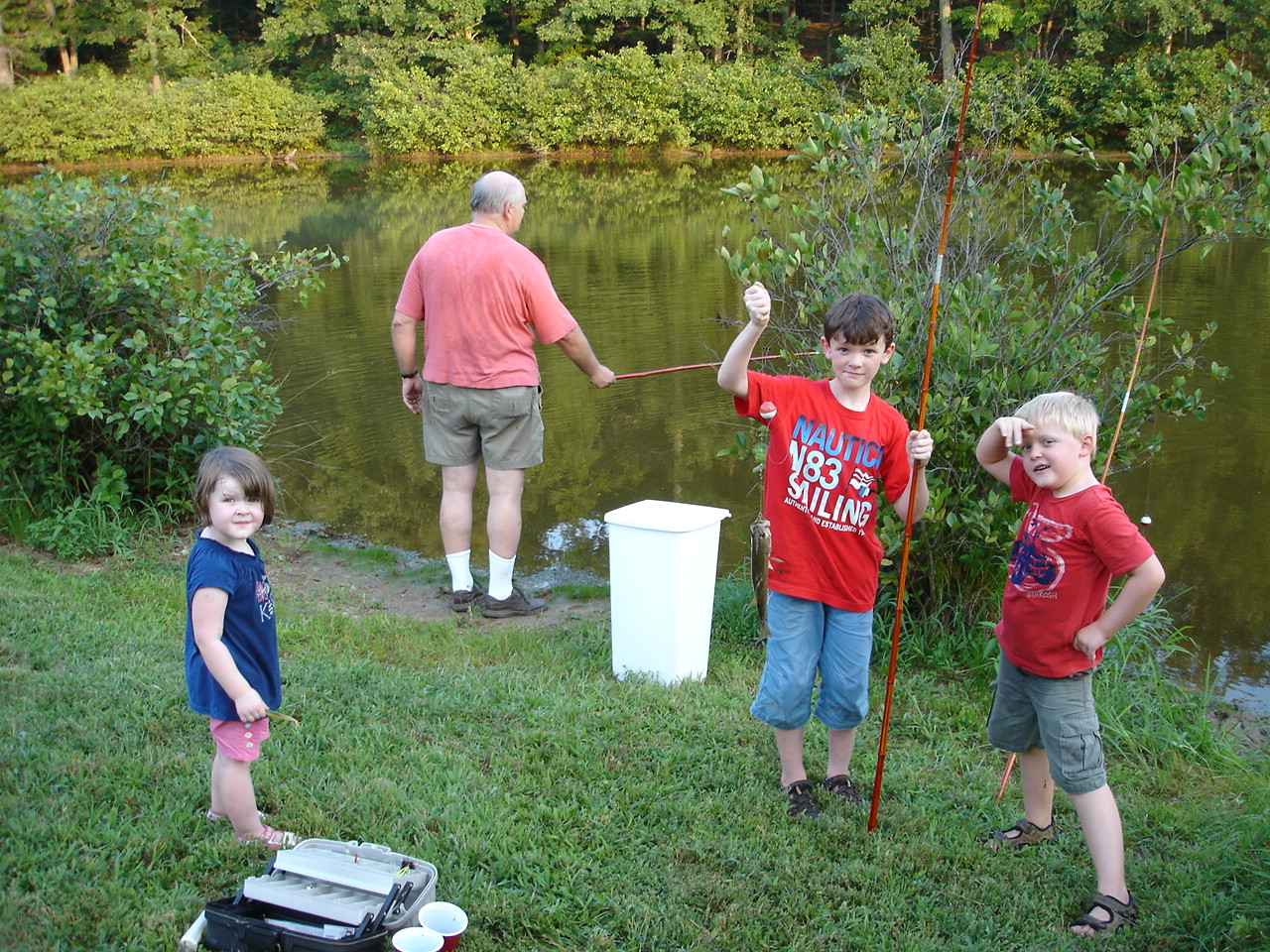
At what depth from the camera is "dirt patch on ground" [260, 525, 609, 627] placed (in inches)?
226

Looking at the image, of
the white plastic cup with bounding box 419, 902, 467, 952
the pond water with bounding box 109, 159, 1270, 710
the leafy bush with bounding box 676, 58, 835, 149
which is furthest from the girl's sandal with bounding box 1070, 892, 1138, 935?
the leafy bush with bounding box 676, 58, 835, 149

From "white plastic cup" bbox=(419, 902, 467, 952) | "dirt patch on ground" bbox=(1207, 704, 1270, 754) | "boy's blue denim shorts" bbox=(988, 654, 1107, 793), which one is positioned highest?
"boy's blue denim shorts" bbox=(988, 654, 1107, 793)

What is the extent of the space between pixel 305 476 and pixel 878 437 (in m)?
5.78

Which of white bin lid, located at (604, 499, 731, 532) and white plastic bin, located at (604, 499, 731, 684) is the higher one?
white bin lid, located at (604, 499, 731, 532)

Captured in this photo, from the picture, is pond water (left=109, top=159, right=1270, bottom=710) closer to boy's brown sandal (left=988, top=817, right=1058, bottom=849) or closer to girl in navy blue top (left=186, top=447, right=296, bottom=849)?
boy's brown sandal (left=988, top=817, right=1058, bottom=849)

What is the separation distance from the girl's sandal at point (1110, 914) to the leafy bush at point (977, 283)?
189 cm

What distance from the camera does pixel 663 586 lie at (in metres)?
4.52

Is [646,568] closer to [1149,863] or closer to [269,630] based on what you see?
[269,630]

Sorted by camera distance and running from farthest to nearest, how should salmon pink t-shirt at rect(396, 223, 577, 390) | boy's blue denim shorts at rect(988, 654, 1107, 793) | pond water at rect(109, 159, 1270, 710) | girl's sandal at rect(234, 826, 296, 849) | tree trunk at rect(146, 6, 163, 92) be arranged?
tree trunk at rect(146, 6, 163, 92)
pond water at rect(109, 159, 1270, 710)
salmon pink t-shirt at rect(396, 223, 577, 390)
girl's sandal at rect(234, 826, 296, 849)
boy's blue denim shorts at rect(988, 654, 1107, 793)

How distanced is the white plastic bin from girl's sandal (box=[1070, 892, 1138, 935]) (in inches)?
76.5

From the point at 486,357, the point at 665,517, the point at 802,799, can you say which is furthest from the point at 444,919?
the point at 486,357

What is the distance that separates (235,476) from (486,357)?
2562mm

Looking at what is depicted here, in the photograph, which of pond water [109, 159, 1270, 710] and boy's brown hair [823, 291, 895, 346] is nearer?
boy's brown hair [823, 291, 895, 346]

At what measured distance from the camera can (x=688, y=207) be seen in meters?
22.4
